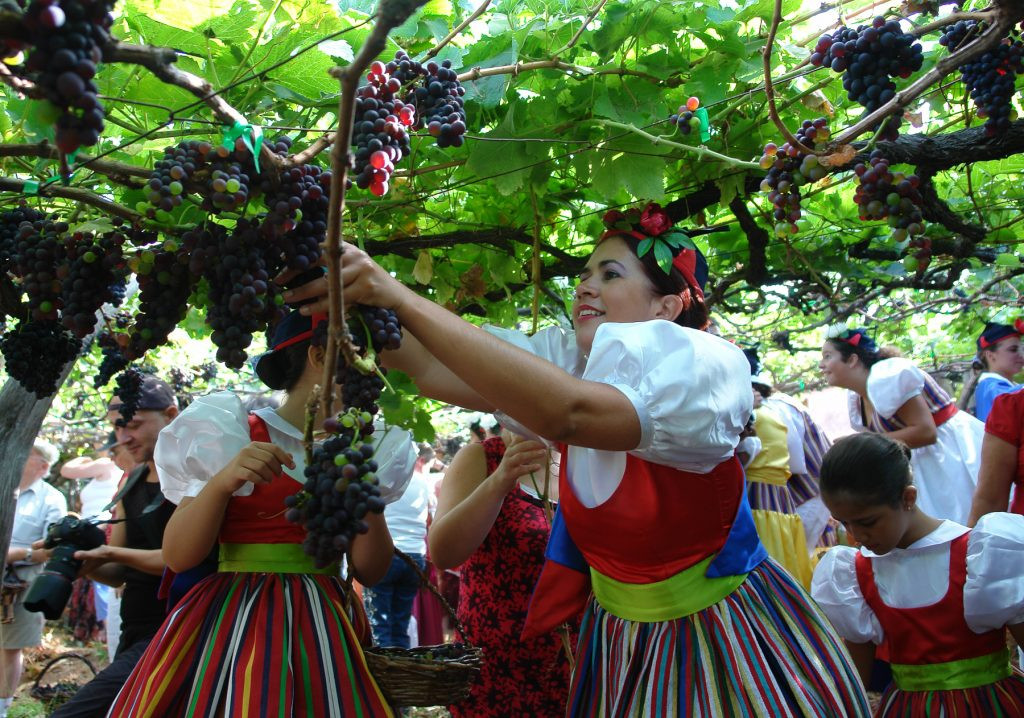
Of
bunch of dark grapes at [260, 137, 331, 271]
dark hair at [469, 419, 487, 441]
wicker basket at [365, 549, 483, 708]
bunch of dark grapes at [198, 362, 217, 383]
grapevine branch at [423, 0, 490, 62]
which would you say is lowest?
wicker basket at [365, 549, 483, 708]

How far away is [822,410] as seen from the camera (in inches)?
528

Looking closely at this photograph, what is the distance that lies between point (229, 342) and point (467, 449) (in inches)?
63.2

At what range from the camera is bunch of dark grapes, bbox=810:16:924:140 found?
4.92 ft

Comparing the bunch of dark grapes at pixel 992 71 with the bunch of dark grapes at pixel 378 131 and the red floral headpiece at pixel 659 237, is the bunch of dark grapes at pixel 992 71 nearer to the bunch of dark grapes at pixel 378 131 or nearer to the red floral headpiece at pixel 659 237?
the red floral headpiece at pixel 659 237

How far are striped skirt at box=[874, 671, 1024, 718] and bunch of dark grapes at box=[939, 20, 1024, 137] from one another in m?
1.45

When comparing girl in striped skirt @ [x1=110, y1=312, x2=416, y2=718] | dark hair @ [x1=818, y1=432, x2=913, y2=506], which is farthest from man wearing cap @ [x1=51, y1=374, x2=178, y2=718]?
dark hair @ [x1=818, y1=432, x2=913, y2=506]

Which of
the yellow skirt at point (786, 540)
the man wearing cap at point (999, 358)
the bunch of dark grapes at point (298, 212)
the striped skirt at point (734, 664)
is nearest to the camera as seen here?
the bunch of dark grapes at point (298, 212)

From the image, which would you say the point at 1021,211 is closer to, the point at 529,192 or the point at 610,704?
the point at 529,192

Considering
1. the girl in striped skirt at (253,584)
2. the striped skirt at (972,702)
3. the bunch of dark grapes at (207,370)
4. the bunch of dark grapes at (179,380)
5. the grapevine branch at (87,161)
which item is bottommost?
the striped skirt at (972,702)

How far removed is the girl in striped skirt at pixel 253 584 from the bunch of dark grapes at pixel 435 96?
2.25 feet

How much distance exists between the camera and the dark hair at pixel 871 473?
7.86 ft

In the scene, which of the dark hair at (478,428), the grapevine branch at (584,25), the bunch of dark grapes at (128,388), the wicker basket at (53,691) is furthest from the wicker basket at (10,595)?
the grapevine branch at (584,25)

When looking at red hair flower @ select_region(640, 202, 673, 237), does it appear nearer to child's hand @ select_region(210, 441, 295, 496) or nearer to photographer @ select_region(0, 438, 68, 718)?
child's hand @ select_region(210, 441, 295, 496)

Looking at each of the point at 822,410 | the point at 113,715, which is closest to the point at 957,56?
the point at 113,715
